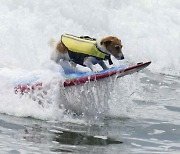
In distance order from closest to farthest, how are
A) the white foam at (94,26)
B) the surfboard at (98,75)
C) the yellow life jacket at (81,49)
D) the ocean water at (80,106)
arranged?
the ocean water at (80,106) → the surfboard at (98,75) → the yellow life jacket at (81,49) → the white foam at (94,26)

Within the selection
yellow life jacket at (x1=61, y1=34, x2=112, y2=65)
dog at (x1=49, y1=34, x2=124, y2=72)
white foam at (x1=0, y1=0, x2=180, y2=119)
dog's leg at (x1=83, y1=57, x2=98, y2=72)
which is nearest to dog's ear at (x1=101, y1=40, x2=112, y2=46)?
dog at (x1=49, y1=34, x2=124, y2=72)

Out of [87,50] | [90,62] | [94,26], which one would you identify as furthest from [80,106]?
[94,26]

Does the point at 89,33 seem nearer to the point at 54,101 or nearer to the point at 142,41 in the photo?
the point at 142,41

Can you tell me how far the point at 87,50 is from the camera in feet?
24.7

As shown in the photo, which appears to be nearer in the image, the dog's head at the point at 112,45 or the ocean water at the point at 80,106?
the ocean water at the point at 80,106

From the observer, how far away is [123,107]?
7.68m

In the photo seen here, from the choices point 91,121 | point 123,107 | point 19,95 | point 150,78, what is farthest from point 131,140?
point 150,78

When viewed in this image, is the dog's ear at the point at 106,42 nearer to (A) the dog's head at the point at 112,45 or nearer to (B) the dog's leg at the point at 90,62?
(A) the dog's head at the point at 112,45

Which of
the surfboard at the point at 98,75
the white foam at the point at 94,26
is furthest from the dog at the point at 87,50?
the white foam at the point at 94,26

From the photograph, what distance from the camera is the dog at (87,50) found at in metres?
7.34

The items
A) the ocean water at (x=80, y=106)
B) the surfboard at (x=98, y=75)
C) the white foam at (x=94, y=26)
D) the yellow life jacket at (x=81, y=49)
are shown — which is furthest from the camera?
the white foam at (x=94, y=26)

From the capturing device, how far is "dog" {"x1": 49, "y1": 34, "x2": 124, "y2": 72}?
7.34 metres

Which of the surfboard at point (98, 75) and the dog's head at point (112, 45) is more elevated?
the dog's head at point (112, 45)

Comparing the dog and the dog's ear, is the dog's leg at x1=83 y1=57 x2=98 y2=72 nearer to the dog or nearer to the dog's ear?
the dog
